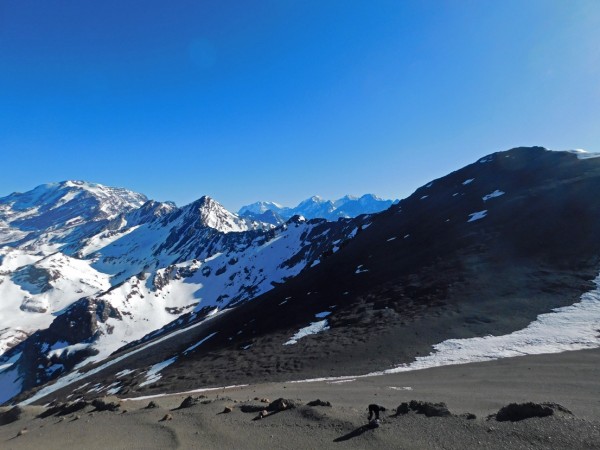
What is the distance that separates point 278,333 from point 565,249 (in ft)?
145

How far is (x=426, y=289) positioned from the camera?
52625 mm

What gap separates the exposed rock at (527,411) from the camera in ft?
41.8

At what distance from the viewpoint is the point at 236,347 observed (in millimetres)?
54625

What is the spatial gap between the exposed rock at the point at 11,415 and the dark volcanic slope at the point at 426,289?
12.9 metres

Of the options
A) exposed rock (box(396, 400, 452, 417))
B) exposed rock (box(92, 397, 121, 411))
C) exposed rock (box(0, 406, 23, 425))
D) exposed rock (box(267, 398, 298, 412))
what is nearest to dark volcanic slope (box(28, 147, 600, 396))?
exposed rock (box(0, 406, 23, 425))

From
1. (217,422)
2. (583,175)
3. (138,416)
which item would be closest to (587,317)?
(217,422)

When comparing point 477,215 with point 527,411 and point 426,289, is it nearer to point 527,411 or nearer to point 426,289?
point 426,289

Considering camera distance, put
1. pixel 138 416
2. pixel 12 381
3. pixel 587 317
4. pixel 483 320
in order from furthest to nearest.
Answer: pixel 12 381, pixel 483 320, pixel 587 317, pixel 138 416

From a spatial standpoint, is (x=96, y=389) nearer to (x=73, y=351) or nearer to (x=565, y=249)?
(x=565, y=249)

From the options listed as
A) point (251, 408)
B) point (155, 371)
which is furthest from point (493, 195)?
point (251, 408)

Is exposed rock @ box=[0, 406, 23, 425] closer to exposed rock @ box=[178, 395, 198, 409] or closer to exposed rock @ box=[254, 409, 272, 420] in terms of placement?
exposed rock @ box=[178, 395, 198, 409]

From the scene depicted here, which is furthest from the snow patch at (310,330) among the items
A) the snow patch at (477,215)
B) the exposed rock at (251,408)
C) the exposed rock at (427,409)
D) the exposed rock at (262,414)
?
the snow patch at (477,215)

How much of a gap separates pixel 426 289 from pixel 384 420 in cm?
4095

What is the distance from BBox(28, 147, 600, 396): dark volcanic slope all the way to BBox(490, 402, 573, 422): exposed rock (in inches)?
826
